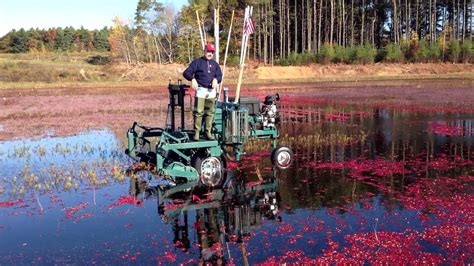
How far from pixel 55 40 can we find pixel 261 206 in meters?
148

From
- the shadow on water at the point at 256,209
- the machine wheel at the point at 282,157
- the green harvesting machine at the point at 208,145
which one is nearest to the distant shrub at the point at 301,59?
the shadow on water at the point at 256,209

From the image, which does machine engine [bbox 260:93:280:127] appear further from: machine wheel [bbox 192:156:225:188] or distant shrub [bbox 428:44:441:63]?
distant shrub [bbox 428:44:441:63]

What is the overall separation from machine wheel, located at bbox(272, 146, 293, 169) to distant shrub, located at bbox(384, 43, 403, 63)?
56291mm

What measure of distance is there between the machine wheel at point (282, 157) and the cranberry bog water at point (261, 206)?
50cm

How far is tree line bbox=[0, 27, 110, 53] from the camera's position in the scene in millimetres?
132250

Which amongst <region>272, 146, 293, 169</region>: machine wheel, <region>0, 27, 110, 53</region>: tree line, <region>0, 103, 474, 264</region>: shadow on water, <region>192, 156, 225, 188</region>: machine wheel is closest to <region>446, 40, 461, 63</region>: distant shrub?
<region>0, 103, 474, 264</region>: shadow on water

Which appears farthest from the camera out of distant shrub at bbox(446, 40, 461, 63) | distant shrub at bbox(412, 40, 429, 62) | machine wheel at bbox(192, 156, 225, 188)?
distant shrub at bbox(412, 40, 429, 62)

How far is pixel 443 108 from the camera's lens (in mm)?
25469

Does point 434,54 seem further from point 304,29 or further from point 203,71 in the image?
point 203,71

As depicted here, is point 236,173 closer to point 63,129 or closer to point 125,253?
point 125,253

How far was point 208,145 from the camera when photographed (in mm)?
10672

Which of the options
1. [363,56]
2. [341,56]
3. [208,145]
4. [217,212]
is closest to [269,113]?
[208,145]

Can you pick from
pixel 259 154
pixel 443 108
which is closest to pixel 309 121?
pixel 259 154

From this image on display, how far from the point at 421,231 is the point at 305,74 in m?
55.9
